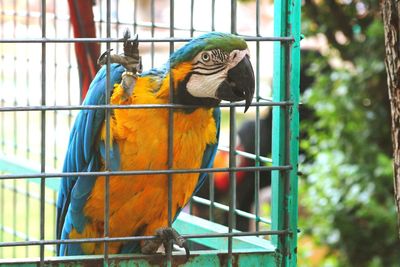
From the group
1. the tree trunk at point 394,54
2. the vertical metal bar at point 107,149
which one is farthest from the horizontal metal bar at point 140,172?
the tree trunk at point 394,54

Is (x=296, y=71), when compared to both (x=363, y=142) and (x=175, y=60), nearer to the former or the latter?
(x=175, y=60)

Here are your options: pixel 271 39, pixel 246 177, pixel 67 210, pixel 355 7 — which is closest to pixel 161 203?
pixel 67 210

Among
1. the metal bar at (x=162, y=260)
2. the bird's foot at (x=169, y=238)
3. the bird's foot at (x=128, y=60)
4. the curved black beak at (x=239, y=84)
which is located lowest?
the metal bar at (x=162, y=260)

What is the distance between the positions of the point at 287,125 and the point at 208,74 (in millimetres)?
215

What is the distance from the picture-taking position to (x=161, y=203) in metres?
2.24

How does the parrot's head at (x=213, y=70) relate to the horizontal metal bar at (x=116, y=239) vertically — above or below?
above

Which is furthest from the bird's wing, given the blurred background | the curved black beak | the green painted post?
the blurred background

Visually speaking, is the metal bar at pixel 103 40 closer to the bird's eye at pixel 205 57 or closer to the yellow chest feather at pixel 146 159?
the bird's eye at pixel 205 57

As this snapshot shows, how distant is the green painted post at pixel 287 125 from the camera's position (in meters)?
1.88

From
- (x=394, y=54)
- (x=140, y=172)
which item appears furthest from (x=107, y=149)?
(x=394, y=54)

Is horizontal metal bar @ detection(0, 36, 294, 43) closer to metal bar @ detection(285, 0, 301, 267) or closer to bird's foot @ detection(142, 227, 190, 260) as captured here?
metal bar @ detection(285, 0, 301, 267)

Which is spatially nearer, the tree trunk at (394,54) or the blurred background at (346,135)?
the tree trunk at (394,54)

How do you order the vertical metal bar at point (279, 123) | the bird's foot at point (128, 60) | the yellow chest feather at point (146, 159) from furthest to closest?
the yellow chest feather at point (146, 159) → the vertical metal bar at point (279, 123) → the bird's foot at point (128, 60)

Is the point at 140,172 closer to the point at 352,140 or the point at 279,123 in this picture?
the point at 279,123
